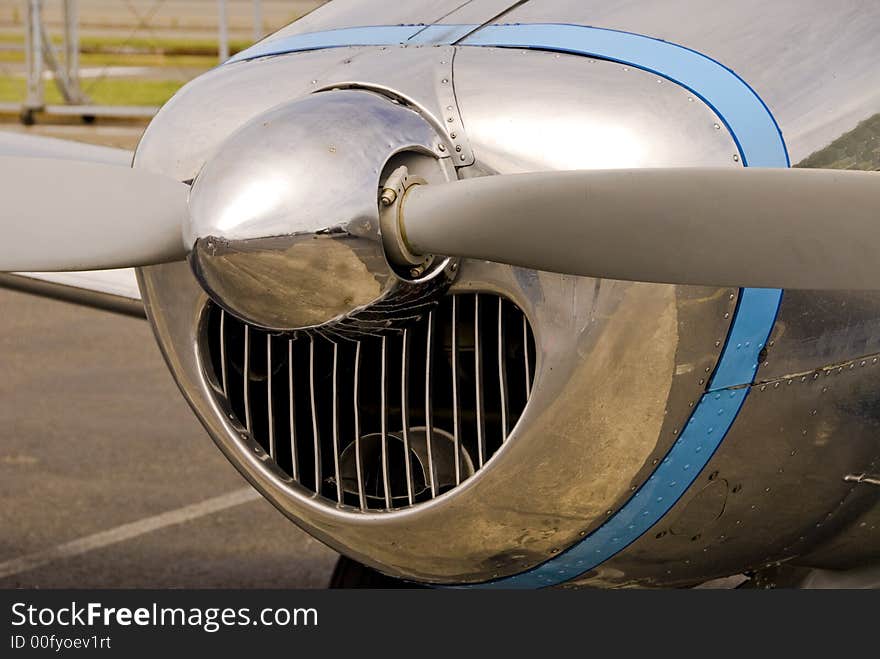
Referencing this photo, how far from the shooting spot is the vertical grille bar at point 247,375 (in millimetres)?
3273

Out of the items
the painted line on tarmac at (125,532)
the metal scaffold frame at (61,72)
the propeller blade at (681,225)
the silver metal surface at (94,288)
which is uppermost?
the metal scaffold frame at (61,72)

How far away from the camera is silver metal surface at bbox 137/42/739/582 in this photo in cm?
286

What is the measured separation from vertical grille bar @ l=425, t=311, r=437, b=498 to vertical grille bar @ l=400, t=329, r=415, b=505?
0.04 metres

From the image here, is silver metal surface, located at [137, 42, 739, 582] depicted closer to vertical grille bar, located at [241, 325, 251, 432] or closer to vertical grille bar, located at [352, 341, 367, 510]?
vertical grille bar, located at [352, 341, 367, 510]

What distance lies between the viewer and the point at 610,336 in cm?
285

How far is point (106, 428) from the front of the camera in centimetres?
693

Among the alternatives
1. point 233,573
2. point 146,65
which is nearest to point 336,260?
point 233,573

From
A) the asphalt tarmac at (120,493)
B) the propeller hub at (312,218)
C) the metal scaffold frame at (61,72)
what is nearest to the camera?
the propeller hub at (312,218)

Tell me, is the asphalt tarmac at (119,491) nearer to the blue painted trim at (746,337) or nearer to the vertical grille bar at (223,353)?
the vertical grille bar at (223,353)

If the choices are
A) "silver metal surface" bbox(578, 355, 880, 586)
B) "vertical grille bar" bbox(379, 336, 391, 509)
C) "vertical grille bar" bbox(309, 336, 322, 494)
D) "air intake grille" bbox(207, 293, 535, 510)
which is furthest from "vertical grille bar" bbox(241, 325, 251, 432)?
"silver metal surface" bbox(578, 355, 880, 586)

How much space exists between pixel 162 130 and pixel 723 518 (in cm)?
134

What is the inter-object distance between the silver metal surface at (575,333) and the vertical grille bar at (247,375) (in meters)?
0.37

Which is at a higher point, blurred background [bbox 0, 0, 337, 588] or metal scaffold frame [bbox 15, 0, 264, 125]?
metal scaffold frame [bbox 15, 0, 264, 125]

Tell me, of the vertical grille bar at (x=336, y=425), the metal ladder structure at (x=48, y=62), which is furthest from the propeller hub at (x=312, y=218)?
the metal ladder structure at (x=48, y=62)
